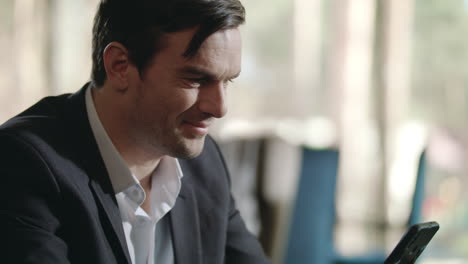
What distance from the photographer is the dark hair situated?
131 cm

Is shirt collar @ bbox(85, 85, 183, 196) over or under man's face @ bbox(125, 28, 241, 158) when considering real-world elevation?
under

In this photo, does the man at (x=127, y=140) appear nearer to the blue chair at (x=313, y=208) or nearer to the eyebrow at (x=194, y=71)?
the eyebrow at (x=194, y=71)

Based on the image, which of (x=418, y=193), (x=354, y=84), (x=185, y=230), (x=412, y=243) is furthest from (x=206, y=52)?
(x=354, y=84)

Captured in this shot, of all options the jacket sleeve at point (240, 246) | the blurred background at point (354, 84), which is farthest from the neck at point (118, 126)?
the blurred background at point (354, 84)

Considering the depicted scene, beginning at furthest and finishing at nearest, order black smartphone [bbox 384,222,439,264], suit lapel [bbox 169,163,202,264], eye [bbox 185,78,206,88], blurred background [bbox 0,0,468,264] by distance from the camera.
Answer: blurred background [bbox 0,0,468,264], suit lapel [bbox 169,163,202,264], eye [bbox 185,78,206,88], black smartphone [bbox 384,222,439,264]

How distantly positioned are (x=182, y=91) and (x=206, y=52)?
9 cm

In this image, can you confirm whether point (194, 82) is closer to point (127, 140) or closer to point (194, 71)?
point (194, 71)

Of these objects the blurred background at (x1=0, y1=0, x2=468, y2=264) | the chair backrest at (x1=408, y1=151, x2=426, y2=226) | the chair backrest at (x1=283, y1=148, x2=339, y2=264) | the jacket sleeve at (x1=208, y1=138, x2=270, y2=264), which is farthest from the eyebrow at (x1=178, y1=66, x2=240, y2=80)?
the blurred background at (x1=0, y1=0, x2=468, y2=264)

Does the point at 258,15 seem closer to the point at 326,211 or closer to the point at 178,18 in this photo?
the point at 326,211

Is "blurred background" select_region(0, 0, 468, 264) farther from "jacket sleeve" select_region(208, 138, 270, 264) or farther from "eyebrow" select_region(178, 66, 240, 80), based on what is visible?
"eyebrow" select_region(178, 66, 240, 80)

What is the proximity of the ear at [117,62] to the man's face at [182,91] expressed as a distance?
0.9 inches

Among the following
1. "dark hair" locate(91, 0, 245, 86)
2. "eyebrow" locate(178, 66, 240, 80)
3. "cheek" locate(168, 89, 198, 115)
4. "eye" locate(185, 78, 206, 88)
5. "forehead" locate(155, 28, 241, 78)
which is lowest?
"cheek" locate(168, 89, 198, 115)

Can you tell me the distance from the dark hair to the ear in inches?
0.5

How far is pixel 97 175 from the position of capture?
1331mm
